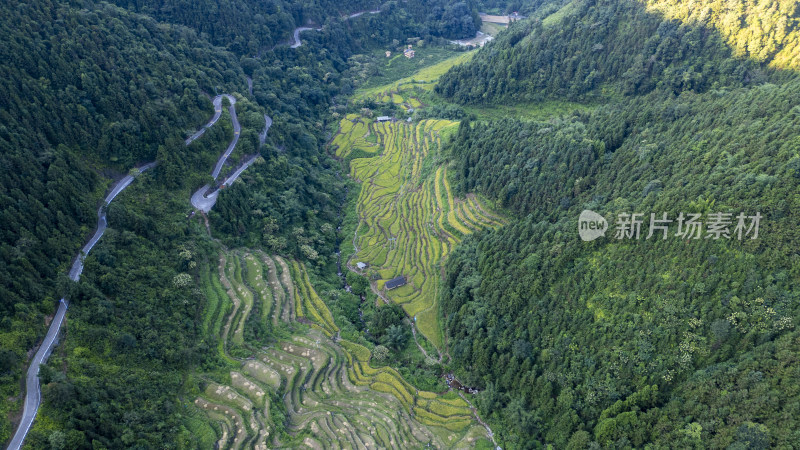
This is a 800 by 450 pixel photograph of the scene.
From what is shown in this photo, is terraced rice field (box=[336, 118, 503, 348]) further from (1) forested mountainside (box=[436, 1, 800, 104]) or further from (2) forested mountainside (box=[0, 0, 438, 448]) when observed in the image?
(1) forested mountainside (box=[436, 1, 800, 104])

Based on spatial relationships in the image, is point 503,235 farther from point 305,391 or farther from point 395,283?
point 305,391

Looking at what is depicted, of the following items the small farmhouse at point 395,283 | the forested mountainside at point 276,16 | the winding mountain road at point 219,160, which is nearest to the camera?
the winding mountain road at point 219,160

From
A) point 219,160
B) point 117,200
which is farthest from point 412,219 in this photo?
point 117,200

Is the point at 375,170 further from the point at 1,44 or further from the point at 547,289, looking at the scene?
the point at 1,44

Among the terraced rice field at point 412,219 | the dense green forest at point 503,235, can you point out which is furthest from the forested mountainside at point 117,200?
the terraced rice field at point 412,219

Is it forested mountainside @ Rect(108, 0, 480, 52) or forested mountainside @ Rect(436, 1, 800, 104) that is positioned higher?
forested mountainside @ Rect(108, 0, 480, 52)

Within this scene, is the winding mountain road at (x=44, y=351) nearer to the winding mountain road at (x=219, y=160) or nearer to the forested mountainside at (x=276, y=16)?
the winding mountain road at (x=219, y=160)

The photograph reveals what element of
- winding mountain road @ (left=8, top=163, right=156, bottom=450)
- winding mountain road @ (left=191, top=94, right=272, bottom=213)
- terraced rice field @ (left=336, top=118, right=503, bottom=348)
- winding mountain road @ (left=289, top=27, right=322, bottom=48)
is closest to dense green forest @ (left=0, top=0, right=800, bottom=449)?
winding mountain road @ (left=8, top=163, right=156, bottom=450)
